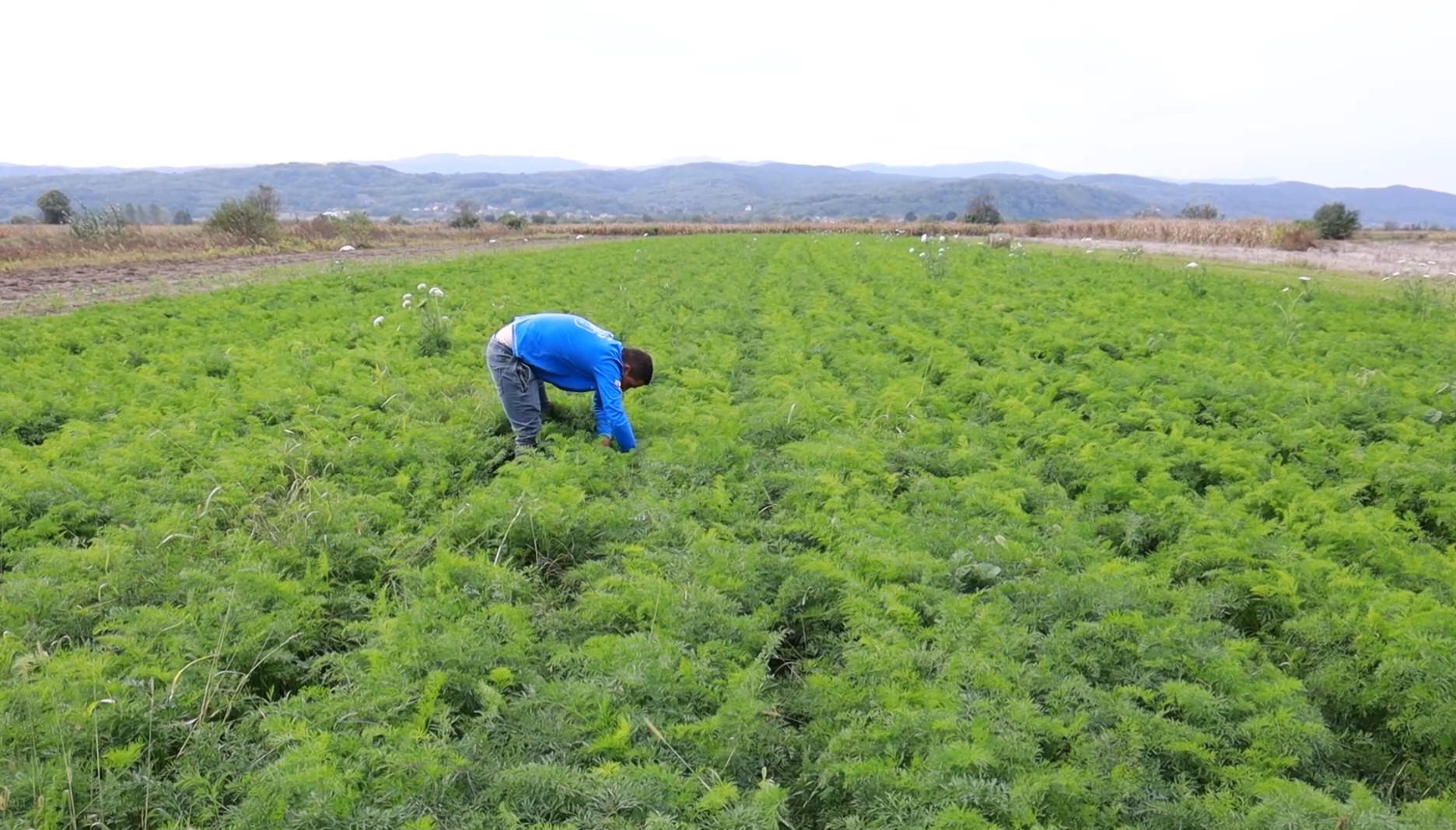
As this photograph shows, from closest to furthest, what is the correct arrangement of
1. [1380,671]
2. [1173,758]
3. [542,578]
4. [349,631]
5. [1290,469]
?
1. [1173,758]
2. [1380,671]
3. [349,631]
4. [542,578]
5. [1290,469]

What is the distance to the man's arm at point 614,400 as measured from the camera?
7965mm

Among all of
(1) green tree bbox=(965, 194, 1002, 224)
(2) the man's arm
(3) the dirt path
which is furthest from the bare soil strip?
(1) green tree bbox=(965, 194, 1002, 224)

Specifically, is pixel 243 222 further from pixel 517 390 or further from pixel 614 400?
pixel 614 400

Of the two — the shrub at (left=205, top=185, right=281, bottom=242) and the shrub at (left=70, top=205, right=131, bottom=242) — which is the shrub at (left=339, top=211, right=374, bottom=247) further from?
→ the shrub at (left=70, top=205, right=131, bottom=242)

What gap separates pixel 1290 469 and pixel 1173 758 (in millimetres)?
4880

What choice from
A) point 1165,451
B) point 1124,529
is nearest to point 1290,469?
point 1165,451

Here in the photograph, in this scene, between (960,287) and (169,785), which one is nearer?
(169,785)

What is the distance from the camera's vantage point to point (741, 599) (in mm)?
5684

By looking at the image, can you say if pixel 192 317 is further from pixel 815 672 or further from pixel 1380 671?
pixel 1380 671

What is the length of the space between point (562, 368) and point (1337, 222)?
5488 centimetres

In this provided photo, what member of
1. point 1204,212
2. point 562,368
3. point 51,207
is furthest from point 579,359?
point 1204,212

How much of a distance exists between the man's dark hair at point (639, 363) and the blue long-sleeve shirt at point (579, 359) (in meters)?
0.09

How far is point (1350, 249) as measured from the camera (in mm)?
37219

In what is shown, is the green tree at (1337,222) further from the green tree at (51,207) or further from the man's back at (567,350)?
the green tree at (51,207)
